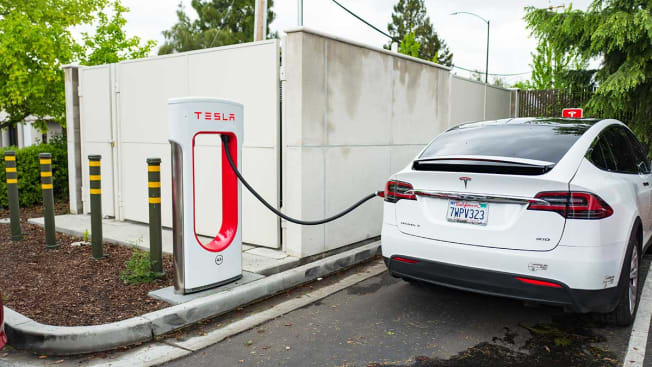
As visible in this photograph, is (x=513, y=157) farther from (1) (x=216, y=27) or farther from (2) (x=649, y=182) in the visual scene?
(1) (x=216, y=27)

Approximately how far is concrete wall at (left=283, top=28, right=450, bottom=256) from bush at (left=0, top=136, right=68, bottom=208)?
6402 millimetres

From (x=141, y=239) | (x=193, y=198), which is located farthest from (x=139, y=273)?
(x=141, y=239)

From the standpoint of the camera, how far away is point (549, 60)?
2045 centimetres

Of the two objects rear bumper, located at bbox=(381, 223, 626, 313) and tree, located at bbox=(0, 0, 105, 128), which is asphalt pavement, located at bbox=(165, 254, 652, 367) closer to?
rear bumper, located at bbox=(381, 223, 626, 313)

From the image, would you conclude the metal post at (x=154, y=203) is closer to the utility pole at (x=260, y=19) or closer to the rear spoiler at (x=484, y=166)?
the rear spoiler at (x=484, y=166)

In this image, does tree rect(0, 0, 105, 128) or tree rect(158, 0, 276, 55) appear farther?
tree rect(158, 0, 276, 55)

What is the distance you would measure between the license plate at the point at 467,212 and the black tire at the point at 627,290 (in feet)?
3.50

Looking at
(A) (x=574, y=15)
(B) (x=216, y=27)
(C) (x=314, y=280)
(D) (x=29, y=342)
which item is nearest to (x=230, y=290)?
(C) (x=314, y=280)

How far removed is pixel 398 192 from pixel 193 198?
1836 mm

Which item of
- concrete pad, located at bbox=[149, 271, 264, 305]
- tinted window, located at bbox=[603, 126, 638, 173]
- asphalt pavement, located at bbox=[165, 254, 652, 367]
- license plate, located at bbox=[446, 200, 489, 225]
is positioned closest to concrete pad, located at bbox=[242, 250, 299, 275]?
concrete pad, located at bbox=[149, 271, 264, 305]

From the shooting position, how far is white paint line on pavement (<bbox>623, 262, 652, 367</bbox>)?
11.7ft

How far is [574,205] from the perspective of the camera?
3.46 meters

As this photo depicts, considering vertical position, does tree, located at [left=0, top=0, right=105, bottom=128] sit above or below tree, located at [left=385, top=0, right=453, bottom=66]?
below

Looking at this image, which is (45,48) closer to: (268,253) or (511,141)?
(268,253)
